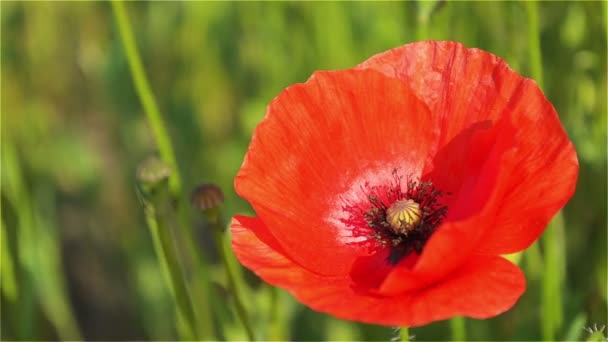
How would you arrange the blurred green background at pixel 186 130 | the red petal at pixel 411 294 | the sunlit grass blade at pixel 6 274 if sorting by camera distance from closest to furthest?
the red petal at pixel 411 294 → the sunlit grass blade at pixel 6 274 → the blurred green background at pixel 186 130

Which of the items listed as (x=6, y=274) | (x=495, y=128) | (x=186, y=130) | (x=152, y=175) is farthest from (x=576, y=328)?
(x=186, y=130)

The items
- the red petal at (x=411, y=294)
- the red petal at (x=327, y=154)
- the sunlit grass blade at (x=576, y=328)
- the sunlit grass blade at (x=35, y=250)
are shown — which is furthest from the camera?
the sunlit grass blade at (x=35, y=250)

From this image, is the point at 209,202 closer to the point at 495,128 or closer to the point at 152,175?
the point at 152,175

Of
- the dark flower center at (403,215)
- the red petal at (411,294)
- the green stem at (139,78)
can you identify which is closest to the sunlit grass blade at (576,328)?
the dark flower center at (403,215)

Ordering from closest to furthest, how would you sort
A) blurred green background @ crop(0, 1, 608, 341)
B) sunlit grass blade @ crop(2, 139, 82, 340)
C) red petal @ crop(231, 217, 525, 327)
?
red petal @ crop(231, 217, 525, 327)
blurred green background @ crop(0, 1, 608, 341)
sunlit grass blade @ crop(2, 139, 82, 340)

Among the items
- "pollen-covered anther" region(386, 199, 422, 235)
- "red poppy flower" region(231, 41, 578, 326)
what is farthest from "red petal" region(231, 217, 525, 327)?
"pollen-covered anther" region(386, 199, 422, 235)

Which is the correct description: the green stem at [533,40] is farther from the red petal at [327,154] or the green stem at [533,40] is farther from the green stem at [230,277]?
the green stem at [230,277]

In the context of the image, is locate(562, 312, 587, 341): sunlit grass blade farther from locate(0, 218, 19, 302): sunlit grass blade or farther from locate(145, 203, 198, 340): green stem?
locate(0, 218, 19, 302): sunlit grass blade
